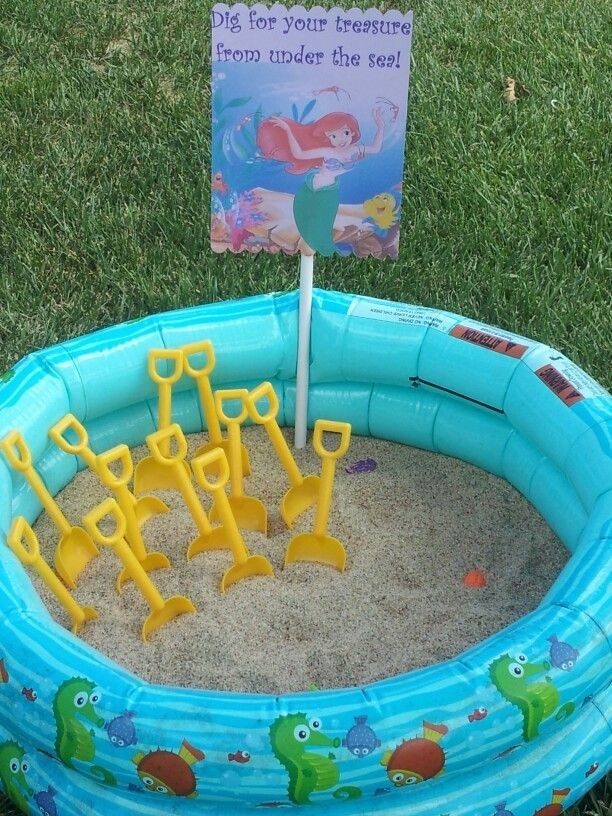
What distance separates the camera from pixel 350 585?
1.89 meters

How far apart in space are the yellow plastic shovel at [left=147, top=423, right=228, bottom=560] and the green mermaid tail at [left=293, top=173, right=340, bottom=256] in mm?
418

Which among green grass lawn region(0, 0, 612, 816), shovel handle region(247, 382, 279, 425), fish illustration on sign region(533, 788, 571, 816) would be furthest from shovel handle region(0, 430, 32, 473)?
fish illustration on sign region(533, 788, 571, 816)

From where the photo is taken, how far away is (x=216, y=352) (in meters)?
2.13

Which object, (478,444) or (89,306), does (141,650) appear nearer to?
(478,444)

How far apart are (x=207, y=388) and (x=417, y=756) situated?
88 cm

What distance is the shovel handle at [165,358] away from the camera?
2.01m

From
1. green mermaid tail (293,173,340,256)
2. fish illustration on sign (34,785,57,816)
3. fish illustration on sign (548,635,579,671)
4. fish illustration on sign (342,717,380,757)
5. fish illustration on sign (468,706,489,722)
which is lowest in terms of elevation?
fish illustration on sign (34,785,57,816)

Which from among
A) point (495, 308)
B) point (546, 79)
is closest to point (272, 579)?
point (495, 308)

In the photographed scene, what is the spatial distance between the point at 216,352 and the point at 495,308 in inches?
32.6

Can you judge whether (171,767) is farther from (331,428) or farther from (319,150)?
(319,150)

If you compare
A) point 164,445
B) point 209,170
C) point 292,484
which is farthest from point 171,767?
point 209,170

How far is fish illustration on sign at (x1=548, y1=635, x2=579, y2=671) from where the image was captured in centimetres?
146

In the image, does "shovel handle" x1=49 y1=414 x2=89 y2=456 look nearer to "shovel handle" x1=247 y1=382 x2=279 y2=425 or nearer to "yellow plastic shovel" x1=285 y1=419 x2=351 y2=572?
"shovel handle" x1=247 y1=382 x2=279 y2=425

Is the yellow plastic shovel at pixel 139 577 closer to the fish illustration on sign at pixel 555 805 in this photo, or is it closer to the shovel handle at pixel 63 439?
the shovel handle at pixel 63 439
